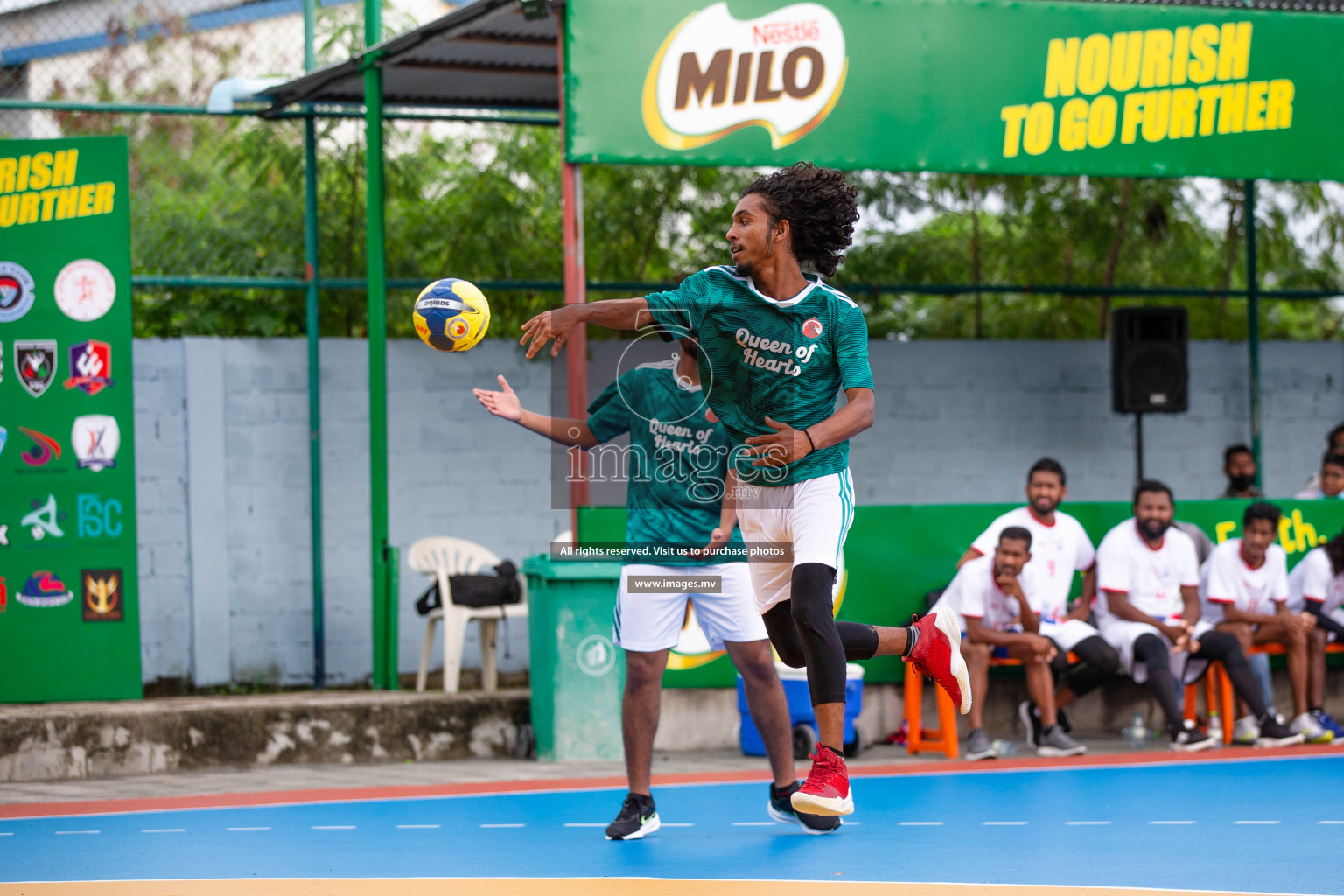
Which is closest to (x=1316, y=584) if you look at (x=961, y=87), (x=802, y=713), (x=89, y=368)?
(x=802, y=713)

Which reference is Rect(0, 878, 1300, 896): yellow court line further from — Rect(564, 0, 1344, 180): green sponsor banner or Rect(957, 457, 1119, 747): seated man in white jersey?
Rect(564, 0, 1344, 180): green sponsor banner

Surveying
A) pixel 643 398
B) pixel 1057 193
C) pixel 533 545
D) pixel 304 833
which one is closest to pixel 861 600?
pixel 533 545

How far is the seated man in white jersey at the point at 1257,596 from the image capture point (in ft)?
29.5

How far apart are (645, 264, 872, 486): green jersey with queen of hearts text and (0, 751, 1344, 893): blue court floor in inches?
59.9

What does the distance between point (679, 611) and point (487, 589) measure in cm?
340

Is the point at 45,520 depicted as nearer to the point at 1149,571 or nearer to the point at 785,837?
the point at 785,837

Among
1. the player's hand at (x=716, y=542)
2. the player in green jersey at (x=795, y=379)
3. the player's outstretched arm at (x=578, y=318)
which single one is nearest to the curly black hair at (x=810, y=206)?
the player in green jersey at (x=795, y=379)

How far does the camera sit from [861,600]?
9.07 m

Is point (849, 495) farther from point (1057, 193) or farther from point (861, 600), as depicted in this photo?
point (1057, 193)

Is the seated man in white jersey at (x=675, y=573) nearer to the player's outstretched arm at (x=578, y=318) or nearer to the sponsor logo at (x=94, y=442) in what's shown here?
the player's outstretched arm at (x=578, y=318)

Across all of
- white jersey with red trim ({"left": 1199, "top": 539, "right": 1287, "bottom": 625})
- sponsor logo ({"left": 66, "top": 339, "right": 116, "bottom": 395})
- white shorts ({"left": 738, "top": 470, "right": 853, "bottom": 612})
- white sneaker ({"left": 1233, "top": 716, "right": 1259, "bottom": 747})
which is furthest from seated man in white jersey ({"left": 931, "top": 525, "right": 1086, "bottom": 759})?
sponsor logo ({"left": 66, "top": 339, "right": 116, "bottom": 395})

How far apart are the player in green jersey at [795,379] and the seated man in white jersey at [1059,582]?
342 cm

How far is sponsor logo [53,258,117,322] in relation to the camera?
8516mm

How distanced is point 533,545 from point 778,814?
15.6 ft
